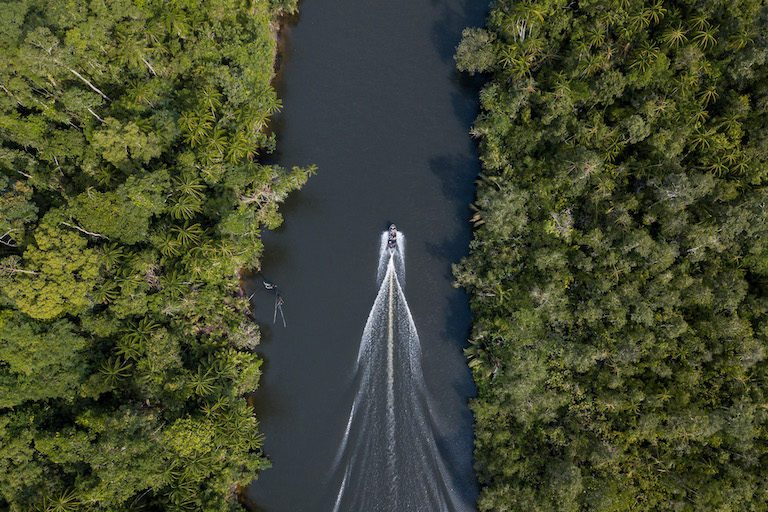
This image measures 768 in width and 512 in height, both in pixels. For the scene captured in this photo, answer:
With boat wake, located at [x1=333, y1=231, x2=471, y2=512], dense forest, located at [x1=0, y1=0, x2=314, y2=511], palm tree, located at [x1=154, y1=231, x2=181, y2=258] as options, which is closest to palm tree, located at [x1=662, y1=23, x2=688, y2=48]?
boat wake, located at [x1=333, y1=231, x2=471, y2=512]

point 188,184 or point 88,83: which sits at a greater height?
point 88,83

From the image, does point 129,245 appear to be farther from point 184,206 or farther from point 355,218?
point 355,218

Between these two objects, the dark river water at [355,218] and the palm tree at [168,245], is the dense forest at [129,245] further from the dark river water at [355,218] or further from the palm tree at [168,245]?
the dark river water at [355,218]

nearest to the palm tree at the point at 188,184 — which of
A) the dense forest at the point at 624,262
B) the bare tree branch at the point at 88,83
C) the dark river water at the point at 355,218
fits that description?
the dark river water at the point at 355,218

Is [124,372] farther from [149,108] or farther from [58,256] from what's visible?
[149,108]

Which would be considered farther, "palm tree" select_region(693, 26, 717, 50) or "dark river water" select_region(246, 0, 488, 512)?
"dark river water" select_region(246, 0, 488, 512)

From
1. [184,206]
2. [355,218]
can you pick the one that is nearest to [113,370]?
[184,206]

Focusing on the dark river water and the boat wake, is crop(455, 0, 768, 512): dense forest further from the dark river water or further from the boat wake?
the boat wake

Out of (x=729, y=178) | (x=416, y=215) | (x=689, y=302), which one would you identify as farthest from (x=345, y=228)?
(x=729, y=178)
